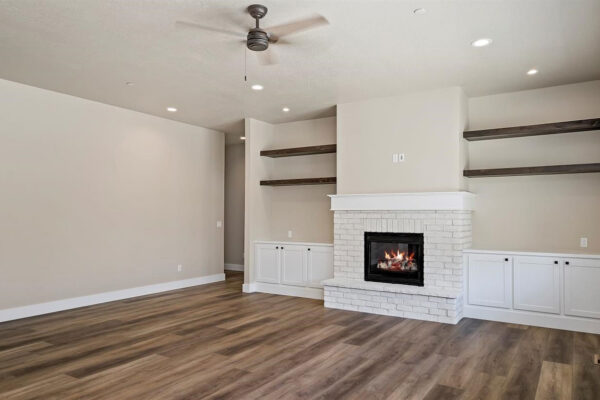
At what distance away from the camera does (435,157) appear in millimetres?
5262

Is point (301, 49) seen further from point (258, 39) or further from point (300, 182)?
point (300, 182)

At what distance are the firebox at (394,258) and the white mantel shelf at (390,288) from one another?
0.41 ft

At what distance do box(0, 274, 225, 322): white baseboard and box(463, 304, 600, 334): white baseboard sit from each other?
15.1 ft

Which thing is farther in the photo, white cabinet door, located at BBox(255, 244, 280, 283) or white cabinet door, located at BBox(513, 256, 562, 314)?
white cabinet door, located at BBox(255, 244, 280, 283)

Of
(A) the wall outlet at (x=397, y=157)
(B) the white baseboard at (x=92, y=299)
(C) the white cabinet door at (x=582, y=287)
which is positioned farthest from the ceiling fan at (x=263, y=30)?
(B) the white baseboard at (x=92, y=299)

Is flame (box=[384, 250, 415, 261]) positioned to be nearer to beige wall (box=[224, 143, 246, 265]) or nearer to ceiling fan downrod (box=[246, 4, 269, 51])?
ceiling fan downrod (box=[246, 4, 269, 51])

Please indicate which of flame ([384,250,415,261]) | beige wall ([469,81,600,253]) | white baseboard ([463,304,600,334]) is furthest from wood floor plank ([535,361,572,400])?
flame ([384,250,415,261])

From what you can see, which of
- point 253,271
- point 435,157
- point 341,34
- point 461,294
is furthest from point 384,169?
point 253,271

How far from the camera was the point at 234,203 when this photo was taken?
946 centimetres

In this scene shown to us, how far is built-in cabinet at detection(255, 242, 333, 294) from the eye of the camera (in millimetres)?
6273

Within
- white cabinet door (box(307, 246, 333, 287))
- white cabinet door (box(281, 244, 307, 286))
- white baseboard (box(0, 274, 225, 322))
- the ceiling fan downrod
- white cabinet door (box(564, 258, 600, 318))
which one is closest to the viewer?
the ceiling fan downrod

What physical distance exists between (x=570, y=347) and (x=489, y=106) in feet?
10.1

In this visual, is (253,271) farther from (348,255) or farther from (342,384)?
(342,384)

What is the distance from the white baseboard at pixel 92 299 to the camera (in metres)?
5.01
